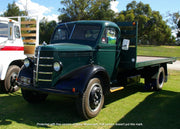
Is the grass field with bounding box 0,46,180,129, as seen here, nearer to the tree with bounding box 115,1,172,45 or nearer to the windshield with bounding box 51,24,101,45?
the windshield with bounding box 51,24,101,45

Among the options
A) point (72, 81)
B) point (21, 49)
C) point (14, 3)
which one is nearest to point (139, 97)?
point (72, 81)

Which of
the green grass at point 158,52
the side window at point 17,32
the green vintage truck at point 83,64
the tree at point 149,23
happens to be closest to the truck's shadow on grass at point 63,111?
the green vintage truck at point 83,64

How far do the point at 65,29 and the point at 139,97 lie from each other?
3.05m

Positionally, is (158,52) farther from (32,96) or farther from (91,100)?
(91,100)

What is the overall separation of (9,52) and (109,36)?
2.96m

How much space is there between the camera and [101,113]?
4555mm

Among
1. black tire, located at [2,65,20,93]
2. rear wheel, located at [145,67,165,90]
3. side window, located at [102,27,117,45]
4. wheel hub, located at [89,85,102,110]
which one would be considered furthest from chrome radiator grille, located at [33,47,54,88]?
rear wheel, located at [145,67,165,90]

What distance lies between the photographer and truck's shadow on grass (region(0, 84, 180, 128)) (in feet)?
13.4

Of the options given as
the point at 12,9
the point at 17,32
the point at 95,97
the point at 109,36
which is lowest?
the point at 95,97

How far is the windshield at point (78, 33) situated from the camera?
487 cm

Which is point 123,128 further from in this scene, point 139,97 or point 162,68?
point 162,68

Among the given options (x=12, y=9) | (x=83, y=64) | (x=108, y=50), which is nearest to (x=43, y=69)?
(x=83, y=64)

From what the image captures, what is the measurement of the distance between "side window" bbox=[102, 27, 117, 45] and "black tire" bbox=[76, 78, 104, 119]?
113 centimetres

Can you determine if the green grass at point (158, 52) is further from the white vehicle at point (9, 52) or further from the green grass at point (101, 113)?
the white vehicle at point (9, 52)
